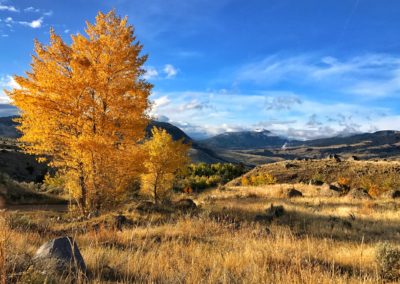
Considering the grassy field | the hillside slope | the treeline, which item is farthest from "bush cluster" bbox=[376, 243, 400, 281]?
the treeline

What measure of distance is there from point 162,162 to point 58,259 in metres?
30.0

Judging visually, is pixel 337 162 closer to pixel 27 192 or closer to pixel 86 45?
pixel 27 192

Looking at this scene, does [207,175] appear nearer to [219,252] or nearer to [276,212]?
[276,212]

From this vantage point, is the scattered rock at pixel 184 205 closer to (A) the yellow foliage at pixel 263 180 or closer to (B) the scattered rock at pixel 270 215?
(B) the scattered rock at pixel 270 215

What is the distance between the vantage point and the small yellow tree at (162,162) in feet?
114

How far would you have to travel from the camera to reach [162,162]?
34812 millimetres

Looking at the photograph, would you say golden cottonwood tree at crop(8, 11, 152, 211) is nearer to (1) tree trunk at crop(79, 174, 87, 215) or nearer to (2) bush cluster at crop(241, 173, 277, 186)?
(1) tree trunk at crop(79, 174, 87, 215)

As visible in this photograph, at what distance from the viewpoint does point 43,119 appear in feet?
55.5

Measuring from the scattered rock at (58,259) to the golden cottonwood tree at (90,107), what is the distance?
11927 millimetres

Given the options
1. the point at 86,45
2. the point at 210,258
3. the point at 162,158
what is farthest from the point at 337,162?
the point at 210,258

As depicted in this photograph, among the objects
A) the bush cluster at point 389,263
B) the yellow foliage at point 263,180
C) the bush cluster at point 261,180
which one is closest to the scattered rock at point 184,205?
the bush cluster at point 389,263

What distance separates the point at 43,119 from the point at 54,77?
198cm

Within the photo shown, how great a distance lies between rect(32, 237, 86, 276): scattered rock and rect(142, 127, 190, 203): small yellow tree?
28.8m

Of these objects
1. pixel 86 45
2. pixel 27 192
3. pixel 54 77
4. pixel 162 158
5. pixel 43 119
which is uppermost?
pixel 86 45
